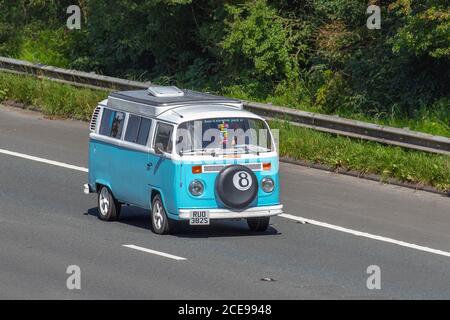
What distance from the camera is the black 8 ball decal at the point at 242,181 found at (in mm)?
19734

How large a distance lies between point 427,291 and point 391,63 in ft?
34.1

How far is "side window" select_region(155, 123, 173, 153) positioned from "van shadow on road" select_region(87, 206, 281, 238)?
52.2 inches

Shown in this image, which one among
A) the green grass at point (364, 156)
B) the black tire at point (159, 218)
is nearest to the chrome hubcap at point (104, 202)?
the black tire at point (159, 218)

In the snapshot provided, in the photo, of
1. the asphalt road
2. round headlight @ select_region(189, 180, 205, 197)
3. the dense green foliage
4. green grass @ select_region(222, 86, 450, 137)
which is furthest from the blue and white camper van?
the dense green foliage

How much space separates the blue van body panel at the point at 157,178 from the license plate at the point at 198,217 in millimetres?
77

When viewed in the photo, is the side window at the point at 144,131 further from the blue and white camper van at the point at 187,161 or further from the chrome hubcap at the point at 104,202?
the chrome hubcap at the point at 104,202

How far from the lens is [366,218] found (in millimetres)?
21734

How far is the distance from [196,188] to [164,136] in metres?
1.01

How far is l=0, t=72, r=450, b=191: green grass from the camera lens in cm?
2356

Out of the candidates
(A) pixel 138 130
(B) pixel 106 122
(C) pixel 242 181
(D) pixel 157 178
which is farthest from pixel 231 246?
(B) pixel 106 122

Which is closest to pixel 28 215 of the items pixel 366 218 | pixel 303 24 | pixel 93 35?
pixel 366 218

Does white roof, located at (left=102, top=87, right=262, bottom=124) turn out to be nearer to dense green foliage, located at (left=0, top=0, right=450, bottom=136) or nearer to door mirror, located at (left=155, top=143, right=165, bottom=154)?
door mirror, located at (left=155, top=143, right=165, bottom=154)

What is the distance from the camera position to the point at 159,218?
2023 centimetres

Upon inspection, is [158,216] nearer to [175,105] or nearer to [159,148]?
[159,148]
